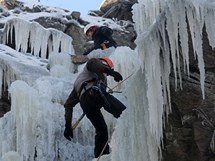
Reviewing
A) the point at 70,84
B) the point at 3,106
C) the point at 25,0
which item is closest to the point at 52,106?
the point at 70,84

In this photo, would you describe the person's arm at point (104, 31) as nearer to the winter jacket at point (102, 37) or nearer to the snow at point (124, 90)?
the winter jacket at point (102, 37)

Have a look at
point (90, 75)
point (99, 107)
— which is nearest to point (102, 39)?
point (90, 75)

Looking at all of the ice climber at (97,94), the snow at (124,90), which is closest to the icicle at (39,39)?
the snow at (124,90)

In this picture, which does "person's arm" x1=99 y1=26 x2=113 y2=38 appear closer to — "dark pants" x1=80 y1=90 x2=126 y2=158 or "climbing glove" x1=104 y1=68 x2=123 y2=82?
"dark pants" x1=80 y1=90 x2=126 y2=158

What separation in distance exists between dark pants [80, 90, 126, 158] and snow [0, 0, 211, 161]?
16 centimetres

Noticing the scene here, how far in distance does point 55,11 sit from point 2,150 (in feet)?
26.1

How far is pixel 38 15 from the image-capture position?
48.7 feet

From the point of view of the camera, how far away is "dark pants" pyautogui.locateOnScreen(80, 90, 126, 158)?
6340 millimetres

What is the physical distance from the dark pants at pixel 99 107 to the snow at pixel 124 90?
0.16 metres

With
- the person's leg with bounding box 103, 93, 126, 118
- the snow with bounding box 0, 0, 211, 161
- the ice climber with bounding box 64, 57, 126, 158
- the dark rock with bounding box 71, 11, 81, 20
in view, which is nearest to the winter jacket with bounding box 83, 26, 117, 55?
the snow with bounding box 0, 0, 211, 161

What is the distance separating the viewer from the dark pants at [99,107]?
6.34 meters

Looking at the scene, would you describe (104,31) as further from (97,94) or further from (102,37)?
(97,94)

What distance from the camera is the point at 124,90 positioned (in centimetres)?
696

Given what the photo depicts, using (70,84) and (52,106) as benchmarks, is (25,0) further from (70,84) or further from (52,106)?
(52,106)
